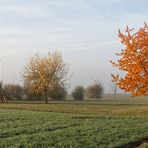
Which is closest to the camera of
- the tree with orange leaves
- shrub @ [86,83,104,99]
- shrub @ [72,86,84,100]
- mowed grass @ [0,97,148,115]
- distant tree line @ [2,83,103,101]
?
the tree with orange leaves

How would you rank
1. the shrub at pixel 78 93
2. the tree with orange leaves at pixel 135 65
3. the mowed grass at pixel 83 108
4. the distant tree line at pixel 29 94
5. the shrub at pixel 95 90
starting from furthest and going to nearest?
the shrub at pixel 95 90 → the shrub at pixel 78 93 → the distant tree line at pixel 29 94 → the mowed grass at pixel 83 108 → the tree with orange leaves at pixel 135 65

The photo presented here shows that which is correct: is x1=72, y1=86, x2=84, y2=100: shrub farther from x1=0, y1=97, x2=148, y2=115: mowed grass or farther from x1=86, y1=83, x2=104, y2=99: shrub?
x1=0, y1=97, x2=148, y2=115: mowed grass

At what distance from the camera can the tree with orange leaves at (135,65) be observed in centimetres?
2573

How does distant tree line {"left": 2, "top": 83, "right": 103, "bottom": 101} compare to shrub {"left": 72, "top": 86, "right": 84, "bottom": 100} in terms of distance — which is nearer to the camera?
distant tree line {"left": 2, "top": 83, "right": 103, "bottom": 101}

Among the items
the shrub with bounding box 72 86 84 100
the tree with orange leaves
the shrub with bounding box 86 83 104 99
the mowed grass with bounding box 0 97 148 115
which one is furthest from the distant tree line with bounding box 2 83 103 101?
the tree with orange leaves

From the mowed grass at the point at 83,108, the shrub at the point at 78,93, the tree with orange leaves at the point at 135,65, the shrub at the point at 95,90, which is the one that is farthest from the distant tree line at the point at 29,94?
the tree with orange leaves at the point at 135,65

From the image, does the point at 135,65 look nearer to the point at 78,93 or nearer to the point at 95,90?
the point at 78,93

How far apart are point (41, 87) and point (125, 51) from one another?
4923 cm

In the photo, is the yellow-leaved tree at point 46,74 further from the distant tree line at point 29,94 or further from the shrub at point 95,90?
the shrub at point 95,90

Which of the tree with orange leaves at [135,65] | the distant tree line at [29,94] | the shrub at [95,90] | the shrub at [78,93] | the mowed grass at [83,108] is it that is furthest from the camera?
the shrub at [95,90]

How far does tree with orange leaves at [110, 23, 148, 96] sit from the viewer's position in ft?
84.4

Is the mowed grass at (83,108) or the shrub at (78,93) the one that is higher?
the shrub at (78,93)

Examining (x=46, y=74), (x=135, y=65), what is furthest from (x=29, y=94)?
(x=135, y=65)

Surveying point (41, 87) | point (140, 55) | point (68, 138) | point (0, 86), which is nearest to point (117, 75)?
point (140, 55)
